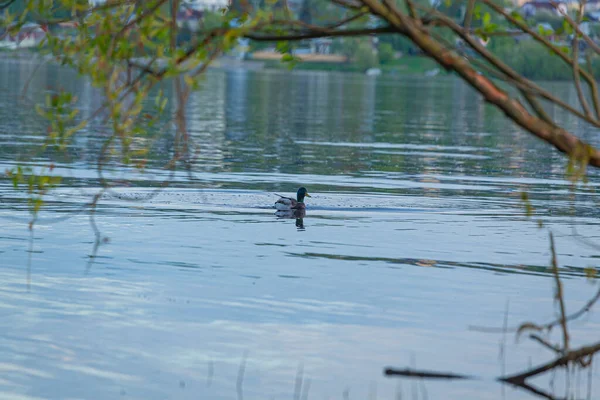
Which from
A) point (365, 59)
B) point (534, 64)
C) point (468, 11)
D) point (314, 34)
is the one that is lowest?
point (365, 59)

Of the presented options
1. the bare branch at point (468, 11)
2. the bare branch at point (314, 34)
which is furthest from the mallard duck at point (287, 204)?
the bare branch at point (468, 11)

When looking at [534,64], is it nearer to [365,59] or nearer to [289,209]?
[365,59]

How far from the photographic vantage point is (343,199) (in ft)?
88.7

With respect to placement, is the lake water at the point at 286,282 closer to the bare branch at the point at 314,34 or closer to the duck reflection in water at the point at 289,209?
the duck reflection in water at the point at 289,209

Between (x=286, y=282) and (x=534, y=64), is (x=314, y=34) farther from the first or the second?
(x=534, y=64)

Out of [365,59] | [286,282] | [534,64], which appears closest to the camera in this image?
[286,282]

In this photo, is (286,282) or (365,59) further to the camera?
(365,59)

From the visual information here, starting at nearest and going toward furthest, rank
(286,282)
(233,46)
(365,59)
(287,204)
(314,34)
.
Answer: (233,46)
(314,34)
(286,282)
(287,204)
(365,59)

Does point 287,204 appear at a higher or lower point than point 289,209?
higher

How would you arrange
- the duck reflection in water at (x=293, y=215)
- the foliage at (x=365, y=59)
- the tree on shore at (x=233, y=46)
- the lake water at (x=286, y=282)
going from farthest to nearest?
the foliage at (x=365, y=59), the duck reflection in water at (x=293, y=215), the lake water at (x=286, y=282), the tree on shore at (x=233, y=46)

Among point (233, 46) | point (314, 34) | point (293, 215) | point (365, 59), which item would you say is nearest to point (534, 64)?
point (365, 59)

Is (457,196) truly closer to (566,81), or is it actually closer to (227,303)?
(227,303)

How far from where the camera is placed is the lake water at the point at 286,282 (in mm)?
11461

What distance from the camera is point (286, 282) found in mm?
16266
